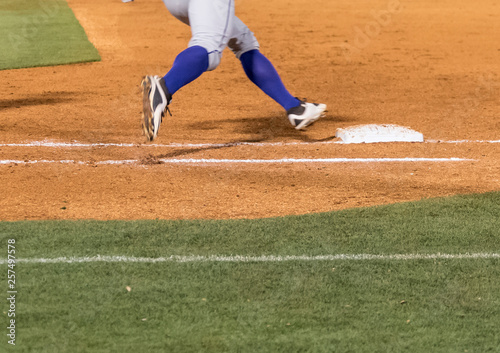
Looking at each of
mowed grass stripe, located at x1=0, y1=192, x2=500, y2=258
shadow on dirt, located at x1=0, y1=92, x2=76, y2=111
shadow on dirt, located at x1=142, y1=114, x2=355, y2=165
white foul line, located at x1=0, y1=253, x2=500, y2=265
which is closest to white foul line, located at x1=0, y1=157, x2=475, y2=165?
shadow on dirt, located at x1=142, y1=114, x2=355, y2=165

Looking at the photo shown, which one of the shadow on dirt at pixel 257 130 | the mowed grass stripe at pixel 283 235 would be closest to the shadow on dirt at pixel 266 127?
the shadow on dirt at pixel 257 130

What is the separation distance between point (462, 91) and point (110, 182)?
5.30 m

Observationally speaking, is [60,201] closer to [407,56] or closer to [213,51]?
[213,51]

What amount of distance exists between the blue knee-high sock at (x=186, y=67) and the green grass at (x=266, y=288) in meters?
1.00

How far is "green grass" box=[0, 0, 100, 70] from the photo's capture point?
1084 centimetres

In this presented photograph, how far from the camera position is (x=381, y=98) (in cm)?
834

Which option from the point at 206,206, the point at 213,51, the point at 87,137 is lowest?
the point at 87,137

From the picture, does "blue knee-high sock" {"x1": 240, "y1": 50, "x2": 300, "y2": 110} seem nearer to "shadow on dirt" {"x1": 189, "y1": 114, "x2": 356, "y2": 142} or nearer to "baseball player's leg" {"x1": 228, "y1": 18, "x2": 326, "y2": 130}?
"baseball player's leg" {"x1": 228, "y1": 18, "x2": 326, "y2": 130}

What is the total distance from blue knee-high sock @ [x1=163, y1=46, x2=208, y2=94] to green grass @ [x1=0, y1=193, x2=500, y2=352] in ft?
3.29

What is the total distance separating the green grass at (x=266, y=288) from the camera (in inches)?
107

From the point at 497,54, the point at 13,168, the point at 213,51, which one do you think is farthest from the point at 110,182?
the point at 497,54

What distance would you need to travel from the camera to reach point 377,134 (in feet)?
20.0

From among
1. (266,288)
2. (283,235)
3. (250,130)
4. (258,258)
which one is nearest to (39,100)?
(250,130)

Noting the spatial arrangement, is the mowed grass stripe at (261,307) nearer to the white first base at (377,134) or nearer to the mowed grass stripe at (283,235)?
the mowed grass stripe at (283,235)
